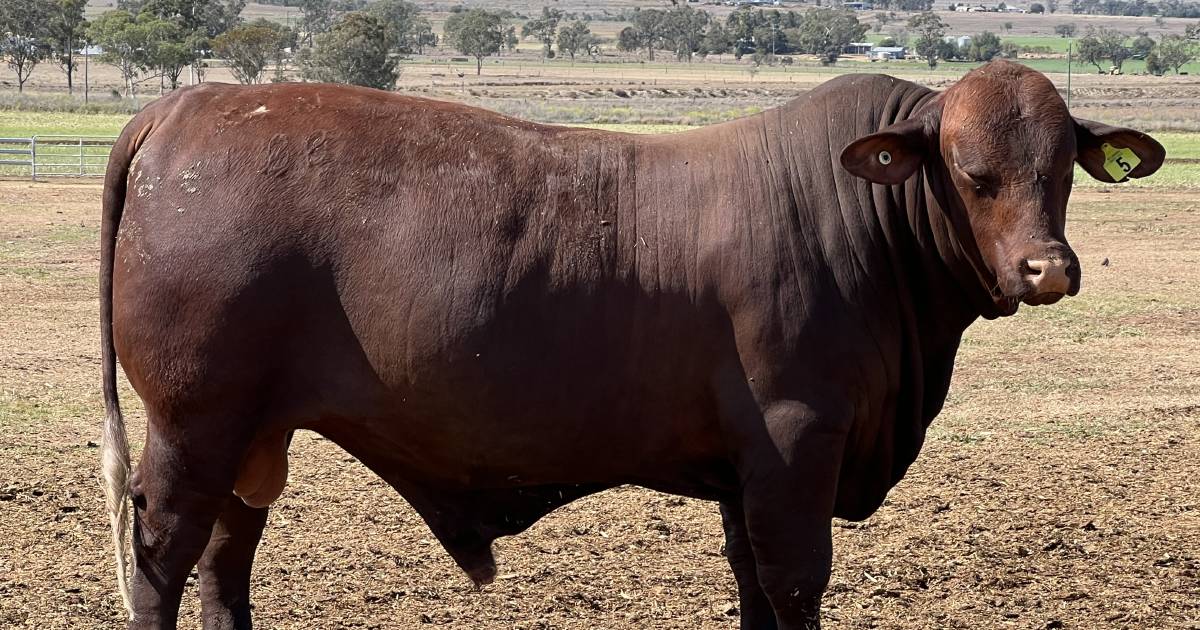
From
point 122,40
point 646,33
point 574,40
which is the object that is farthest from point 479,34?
point 122,40

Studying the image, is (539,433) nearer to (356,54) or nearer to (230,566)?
(230,566)

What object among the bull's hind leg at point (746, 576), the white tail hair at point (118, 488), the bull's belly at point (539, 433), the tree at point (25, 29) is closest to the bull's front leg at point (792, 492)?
the bull's belly at point (539, 433)

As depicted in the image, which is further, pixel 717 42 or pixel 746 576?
pixel 717 42

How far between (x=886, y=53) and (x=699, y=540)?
152m

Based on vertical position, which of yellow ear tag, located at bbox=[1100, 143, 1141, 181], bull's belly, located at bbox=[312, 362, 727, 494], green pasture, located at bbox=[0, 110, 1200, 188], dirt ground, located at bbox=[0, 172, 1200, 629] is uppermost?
yellow ear tag, located at bbox=[1100, 143, 1141, 181]

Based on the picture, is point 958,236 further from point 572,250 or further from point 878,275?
point 572,250

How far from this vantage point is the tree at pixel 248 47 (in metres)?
67.5

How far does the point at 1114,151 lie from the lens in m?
4.66

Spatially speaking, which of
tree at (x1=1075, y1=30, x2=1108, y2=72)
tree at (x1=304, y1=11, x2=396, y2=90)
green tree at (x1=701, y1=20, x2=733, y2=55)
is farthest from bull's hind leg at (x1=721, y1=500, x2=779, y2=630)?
green tree at (x1=701, y1=20, x2=733, y2=55)

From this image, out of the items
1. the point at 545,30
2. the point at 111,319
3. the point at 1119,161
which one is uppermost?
the point at 1119,161

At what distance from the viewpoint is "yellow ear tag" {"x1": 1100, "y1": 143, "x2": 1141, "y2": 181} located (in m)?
4.66

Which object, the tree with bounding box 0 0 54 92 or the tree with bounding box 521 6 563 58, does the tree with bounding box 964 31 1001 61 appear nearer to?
the tree with bounding box 521 6 563 58

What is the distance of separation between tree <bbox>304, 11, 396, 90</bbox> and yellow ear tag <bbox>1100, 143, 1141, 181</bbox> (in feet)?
195

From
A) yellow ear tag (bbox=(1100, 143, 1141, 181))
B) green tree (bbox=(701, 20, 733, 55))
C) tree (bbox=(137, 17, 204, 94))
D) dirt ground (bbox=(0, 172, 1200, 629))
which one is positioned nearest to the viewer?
yellow ear tag (bbox=(1100, 143, 1141, 181))
